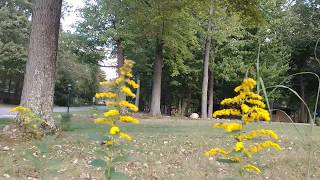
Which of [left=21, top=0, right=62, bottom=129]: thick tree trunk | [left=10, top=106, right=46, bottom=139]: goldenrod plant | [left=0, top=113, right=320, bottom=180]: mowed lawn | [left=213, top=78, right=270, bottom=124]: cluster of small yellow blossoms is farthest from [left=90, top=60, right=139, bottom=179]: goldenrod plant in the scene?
[left=21, top=0, right=62, bottom=129]: thick tree trunk

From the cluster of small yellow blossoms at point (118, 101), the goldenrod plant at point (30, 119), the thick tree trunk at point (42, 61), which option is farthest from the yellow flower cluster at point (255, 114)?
the thick tree trunk at point (42, 61)

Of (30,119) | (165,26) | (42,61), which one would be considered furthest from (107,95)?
(165,26)

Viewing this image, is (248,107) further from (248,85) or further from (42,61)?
(42,61)

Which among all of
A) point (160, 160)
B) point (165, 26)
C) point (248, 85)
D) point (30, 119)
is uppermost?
point (165, 26)

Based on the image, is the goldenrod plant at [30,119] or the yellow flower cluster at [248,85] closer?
the yellow flower cluster at [248,85]

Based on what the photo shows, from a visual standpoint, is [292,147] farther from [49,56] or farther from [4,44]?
[4,44]

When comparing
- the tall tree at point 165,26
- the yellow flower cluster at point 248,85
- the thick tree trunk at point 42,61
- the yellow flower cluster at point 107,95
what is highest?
the tall tree at point 165,26

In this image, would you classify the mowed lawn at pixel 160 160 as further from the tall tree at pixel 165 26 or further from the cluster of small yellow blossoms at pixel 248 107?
the tall tree at pixel 165 26

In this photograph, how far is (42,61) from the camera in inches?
426

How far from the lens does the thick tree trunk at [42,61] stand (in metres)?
10.7

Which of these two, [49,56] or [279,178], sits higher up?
[49,56]

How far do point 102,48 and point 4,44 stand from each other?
10206mm

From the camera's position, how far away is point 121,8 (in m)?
23.3

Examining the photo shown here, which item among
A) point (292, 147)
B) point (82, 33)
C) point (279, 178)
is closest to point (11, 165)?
point (279, 178)
